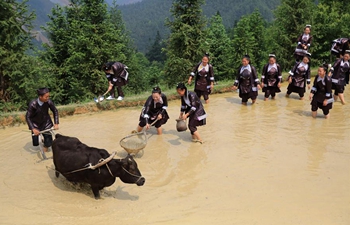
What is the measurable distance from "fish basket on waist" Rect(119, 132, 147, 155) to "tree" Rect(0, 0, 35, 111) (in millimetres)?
12000

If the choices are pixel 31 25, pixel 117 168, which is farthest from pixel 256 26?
pixel 117 168

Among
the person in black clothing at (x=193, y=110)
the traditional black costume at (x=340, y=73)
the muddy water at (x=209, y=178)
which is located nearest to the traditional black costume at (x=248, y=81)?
the muddy water at (x=209, y=178)

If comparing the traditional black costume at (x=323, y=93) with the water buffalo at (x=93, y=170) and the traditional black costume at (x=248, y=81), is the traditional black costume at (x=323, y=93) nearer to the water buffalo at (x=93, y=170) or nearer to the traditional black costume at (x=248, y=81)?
the traditional black costume at (x=248, y=81)

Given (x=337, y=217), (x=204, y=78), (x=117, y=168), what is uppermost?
(x=204, y=78)

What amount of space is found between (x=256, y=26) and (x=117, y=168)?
3749 centimetres

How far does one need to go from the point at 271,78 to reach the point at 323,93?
216 cm

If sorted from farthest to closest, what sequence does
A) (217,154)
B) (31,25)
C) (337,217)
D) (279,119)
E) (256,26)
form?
(256,26) < (31,25) < (279,119) < (217,154) < (337,217)

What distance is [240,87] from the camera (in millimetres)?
11055

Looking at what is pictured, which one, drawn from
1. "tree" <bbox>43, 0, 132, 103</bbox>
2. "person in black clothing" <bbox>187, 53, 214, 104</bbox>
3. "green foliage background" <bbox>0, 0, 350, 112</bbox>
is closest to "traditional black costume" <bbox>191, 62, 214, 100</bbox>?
"person in black clothing" <bbox>187, 53, 214, 104</bbox>

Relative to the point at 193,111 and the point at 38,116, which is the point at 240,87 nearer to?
the point at 193,111

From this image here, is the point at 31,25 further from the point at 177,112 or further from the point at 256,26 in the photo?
the point at 256,26

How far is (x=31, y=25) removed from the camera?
17062 mm

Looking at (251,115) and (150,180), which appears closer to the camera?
(150,180)

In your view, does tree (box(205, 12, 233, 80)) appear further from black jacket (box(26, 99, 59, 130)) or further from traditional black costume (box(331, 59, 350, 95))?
black jacket (box(26, 99, 59, 130))
